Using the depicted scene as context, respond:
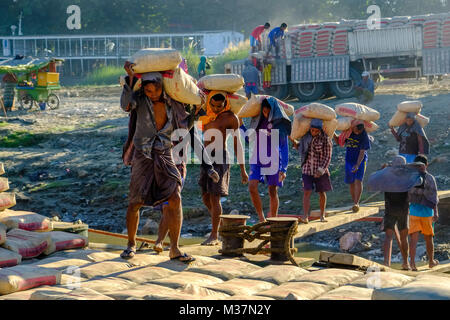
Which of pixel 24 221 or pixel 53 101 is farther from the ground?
pixel 53 101

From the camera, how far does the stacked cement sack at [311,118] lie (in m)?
9.02

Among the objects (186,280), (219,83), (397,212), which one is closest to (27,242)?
(186,280)

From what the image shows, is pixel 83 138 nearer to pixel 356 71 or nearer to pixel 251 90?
pixel 251 90

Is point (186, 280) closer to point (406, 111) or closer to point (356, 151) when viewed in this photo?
point (356, 151)

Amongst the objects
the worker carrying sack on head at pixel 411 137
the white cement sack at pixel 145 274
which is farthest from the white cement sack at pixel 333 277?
the worker carrying sack on head at pixel 411 137

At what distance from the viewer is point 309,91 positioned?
2138cm

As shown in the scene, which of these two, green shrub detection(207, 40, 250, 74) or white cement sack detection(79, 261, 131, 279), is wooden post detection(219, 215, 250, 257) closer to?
white cement sack detection(79, 261, 131, 279)

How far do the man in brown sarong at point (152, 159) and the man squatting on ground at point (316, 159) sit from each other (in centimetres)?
286

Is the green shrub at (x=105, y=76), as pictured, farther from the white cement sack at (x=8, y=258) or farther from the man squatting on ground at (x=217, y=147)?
the white cement sack at (x=8, y=258)

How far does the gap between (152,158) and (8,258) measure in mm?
1443

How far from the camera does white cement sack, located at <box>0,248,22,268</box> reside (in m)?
6.28

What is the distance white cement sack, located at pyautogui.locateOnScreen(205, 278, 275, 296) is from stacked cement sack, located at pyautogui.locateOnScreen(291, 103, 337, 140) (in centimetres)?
354

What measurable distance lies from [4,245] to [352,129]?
4.93m

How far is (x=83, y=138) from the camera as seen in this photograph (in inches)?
736
